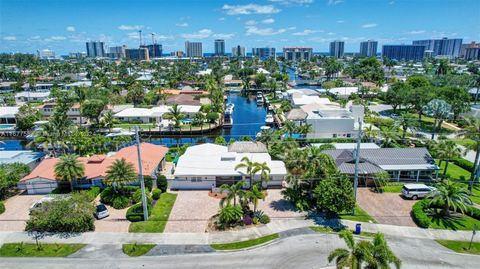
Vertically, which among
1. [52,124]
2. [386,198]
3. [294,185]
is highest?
[52,124]

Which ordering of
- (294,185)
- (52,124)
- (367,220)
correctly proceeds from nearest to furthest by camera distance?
(367,220), (294,185), (52,124)

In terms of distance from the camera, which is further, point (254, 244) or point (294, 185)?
point (294, 185)

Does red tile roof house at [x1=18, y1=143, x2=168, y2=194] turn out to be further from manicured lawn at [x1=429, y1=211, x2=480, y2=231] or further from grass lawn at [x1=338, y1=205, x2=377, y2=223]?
manicured lawn at [x1=429, y1=211, x2=480, y2=231]

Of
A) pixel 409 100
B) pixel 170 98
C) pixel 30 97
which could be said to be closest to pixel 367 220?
pixel 409 100

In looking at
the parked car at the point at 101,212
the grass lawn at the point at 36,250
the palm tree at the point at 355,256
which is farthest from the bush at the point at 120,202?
the palm tree at the point at 355,256

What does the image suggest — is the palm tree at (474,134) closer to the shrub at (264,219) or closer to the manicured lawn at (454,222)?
the manicured lawn at (454,222)

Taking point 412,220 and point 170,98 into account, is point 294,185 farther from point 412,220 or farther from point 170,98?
point 170,98
